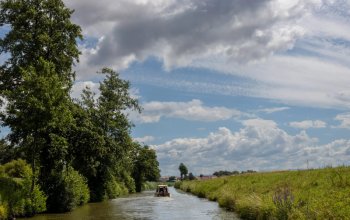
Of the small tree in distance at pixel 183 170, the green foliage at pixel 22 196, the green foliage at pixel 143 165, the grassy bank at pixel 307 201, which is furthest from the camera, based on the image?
the small tree in distance at pixel 183 170

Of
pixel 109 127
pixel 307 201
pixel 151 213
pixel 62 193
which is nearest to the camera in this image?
pixel 307 201

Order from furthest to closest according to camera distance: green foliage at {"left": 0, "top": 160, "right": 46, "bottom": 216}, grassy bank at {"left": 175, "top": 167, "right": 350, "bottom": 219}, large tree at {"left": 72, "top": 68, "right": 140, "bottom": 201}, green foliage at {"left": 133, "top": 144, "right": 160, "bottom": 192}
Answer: green foliage at {"left": 133, "top": 144, "right": 160, "bottom": 192} < large tree at {"left": 72, "top": 68, "right": 140, "bottom": 201} < green foliage at {"left": 0, "top": 160, "right": 46, "bottom": 216} < grassy bank at {"left": 175, "top": 167, "right": 350, "bottom": 219}

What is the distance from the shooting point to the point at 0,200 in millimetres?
29188

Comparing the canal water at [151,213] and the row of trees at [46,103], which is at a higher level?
the row of trees at [46,103]

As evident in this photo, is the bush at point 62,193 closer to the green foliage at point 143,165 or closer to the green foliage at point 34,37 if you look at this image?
the green foliage at point 34,37

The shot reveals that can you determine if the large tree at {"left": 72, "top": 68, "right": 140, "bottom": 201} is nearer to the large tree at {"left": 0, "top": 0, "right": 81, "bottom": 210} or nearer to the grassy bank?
the large tree at {"left": 0, "top": 0, "right": 81, "bottom": 210}

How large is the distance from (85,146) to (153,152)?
270 feet

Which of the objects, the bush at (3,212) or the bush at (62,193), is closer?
the bush at (3,212)

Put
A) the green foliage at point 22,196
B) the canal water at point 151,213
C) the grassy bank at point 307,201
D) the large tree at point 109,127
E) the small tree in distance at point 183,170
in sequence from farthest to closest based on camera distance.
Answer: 1. the small tree in distance at point 183,170
2. the large tree at point 109,127
3. the canal water at point 151,213
4. the green foliage at point 22,196
5. the grassy bank at point 307,201

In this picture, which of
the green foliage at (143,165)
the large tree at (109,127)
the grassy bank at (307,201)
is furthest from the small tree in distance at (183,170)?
the grassy bank at (307,201)

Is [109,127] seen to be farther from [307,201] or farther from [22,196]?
[307,201]

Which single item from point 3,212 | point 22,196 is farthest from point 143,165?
point 3,212

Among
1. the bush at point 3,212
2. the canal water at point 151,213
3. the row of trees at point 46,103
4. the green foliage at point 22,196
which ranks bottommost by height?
the canal water at point 151,213

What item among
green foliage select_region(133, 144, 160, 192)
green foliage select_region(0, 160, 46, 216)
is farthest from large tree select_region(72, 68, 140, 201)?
green foliage select_region(133, 144, 160, 192)
